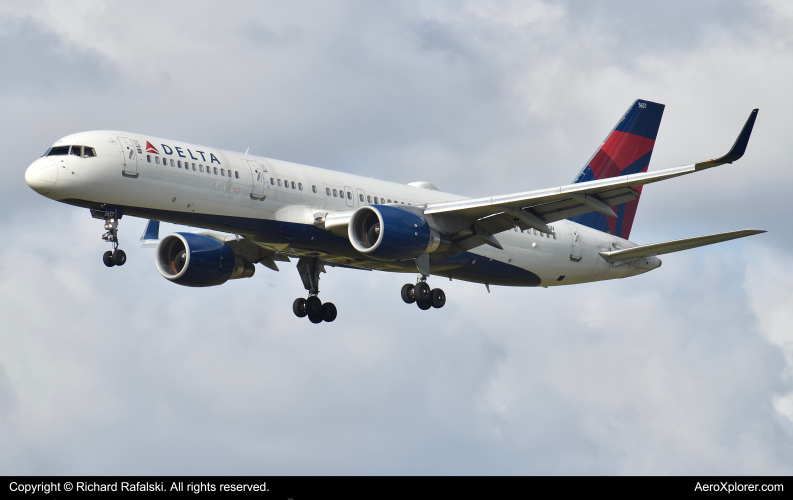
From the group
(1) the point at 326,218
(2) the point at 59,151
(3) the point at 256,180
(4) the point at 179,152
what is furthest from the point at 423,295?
(2) the point at 59,151

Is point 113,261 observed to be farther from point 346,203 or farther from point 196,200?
point 346,203

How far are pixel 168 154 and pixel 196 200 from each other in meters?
1.74

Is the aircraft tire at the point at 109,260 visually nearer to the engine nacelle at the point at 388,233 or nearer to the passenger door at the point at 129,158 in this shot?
the passenger door at the point at 129,158

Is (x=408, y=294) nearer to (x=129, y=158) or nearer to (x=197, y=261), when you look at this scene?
(x=197, y=261)

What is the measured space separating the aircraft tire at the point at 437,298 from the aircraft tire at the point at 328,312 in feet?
20.3

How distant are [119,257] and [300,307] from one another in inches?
456

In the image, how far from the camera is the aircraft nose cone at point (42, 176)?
3300 cm

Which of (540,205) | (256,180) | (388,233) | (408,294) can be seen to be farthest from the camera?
(408,294)

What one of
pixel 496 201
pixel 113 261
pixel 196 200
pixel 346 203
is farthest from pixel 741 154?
pixel 113 261

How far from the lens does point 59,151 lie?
111 ft

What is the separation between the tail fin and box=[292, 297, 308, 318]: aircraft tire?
13.4 metres

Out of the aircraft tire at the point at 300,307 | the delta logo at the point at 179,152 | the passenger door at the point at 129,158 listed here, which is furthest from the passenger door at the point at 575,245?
the passenger door at the point at 129,158

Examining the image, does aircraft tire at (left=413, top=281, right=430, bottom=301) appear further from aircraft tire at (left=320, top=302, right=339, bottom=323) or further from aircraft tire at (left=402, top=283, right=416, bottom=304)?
aircraft tire at (left=320, top=302, right=339, bottom=323)

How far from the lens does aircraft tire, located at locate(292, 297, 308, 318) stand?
1761 inches
